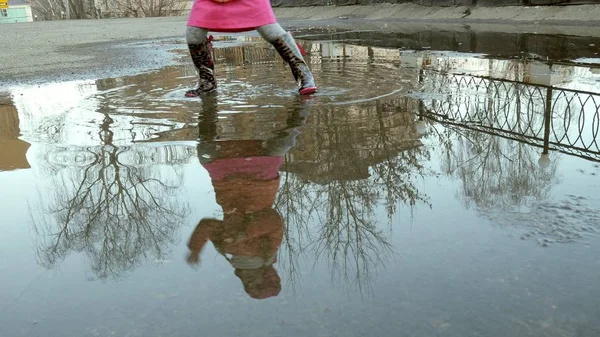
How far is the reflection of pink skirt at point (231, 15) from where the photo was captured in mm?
5184

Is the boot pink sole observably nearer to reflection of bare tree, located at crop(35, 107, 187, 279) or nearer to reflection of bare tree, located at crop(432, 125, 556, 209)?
reflection of bare tree, located at crop(432, 125, 556, 209)

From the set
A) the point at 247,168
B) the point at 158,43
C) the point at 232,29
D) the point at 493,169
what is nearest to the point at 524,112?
the point at 493,169

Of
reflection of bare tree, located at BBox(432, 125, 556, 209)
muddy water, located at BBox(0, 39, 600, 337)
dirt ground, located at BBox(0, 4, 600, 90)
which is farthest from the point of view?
dirt ground, located at BBox(0, 4, 600, 90)

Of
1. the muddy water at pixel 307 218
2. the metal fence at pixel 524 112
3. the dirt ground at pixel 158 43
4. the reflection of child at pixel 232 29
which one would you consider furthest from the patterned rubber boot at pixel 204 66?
the dirt ground at pixel 158 43

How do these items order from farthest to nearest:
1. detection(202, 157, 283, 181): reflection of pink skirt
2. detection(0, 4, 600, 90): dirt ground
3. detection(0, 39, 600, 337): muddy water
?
detection(0, 4, 600, 90): dirt ground
detection(202, 157, 283, 181): reflection of pink skirt
detection(0, 39, 600, 337): muddy water

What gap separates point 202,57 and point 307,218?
3.43 m

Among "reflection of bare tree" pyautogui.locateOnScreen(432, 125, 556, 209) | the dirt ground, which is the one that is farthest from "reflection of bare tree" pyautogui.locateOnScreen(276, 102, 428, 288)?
the dirt ground

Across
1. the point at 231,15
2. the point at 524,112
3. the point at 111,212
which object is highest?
the point at 231,15

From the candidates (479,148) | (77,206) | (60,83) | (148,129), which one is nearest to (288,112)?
(148,129)

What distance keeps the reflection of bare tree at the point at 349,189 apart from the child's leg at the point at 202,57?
70.0 inches

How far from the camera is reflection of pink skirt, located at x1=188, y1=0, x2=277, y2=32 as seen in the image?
5.18m

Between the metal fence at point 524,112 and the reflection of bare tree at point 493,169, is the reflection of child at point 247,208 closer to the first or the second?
the reflection of bare tree at point 493,169

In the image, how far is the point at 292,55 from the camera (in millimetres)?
5453

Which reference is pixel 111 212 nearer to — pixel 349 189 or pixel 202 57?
pixel 349 189
